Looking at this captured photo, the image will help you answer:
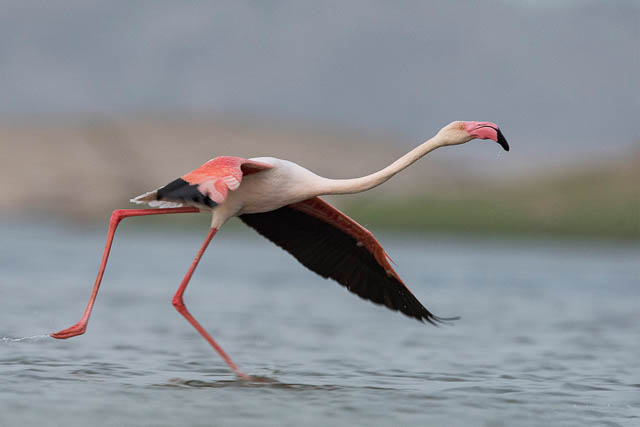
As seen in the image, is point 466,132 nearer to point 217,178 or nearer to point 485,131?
point 485,131

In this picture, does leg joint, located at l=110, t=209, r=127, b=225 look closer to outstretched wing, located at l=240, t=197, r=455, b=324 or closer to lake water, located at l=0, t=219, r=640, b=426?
lake water, located at l=0, t=219, r=640, b=426

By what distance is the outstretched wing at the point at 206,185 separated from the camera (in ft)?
24.0

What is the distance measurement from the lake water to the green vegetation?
23.1 ft

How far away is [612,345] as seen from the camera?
41.7 ft

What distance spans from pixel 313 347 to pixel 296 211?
242 cm

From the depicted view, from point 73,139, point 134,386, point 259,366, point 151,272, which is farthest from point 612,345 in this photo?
point 73,139

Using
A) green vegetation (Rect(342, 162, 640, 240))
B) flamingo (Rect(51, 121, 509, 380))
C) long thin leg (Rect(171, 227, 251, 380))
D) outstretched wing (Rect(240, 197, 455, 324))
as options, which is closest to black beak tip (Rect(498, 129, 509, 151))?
flamingo (Rect(51, 121, 509, 380))

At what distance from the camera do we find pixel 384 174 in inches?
346

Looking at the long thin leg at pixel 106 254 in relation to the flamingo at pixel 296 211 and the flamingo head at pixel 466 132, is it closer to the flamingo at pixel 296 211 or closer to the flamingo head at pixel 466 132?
the flamingo at pixel 296 211

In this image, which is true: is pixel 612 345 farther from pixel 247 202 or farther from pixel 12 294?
pixel 12 294

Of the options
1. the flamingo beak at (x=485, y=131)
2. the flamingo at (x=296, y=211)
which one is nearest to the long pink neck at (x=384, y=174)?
the flamingo at (x=296, y=211)

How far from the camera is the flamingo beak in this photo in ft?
27.4

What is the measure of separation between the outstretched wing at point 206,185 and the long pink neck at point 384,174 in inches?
43.5

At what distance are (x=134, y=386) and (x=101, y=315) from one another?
5.80 m
